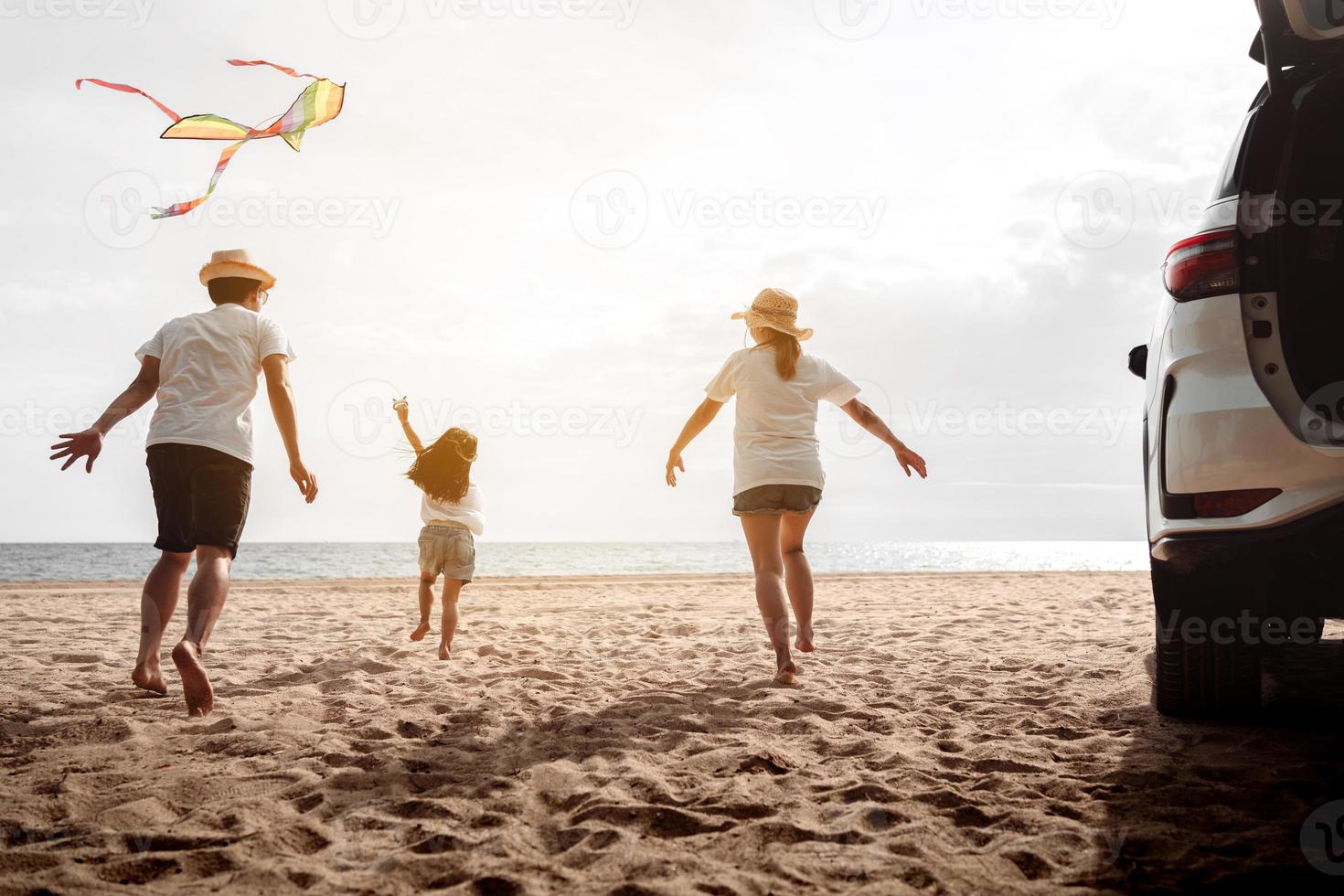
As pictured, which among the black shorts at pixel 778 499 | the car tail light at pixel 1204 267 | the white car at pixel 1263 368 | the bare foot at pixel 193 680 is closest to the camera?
the white car at pixel 1263 368

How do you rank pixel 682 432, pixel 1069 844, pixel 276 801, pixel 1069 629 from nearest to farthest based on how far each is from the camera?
pixel 1069 844, pixel 276 801, pixel 682 432, pixel 1069 629

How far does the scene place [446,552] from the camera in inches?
237

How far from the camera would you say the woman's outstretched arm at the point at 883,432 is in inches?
185

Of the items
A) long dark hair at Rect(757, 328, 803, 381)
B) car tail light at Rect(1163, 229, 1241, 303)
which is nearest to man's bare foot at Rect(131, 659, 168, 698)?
long dark hair at Rect(757, 328, 803, 381)

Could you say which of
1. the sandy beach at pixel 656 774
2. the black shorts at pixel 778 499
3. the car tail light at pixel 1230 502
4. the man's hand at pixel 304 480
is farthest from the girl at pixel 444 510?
the car tail light at pixel 1230 502

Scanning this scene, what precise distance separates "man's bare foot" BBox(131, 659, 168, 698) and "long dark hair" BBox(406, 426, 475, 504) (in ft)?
7.44

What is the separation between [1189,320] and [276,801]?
3318 millimetres

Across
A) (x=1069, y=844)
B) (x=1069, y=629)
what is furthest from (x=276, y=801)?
(x=1069, y=629)

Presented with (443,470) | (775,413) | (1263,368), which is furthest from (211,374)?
(1263,368)

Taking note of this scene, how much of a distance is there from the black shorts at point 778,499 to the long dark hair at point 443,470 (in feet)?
7.95

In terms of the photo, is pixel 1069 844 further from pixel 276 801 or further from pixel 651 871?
pixel 276 801

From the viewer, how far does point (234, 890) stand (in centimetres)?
203

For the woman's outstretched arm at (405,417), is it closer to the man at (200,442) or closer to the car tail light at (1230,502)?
the man at (200,442)

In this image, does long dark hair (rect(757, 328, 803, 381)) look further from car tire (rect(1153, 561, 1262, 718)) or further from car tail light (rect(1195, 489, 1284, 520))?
car tail light (rect(1195, 489, 1284, 520))
